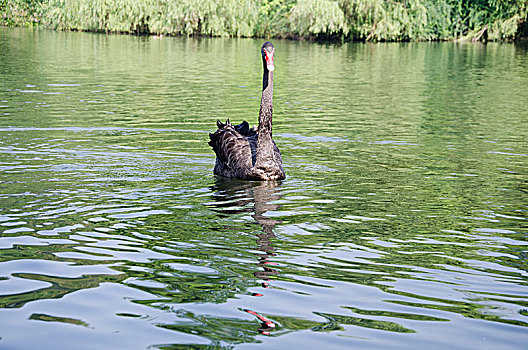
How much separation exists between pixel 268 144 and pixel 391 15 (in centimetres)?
3897

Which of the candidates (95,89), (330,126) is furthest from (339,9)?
(330,126)

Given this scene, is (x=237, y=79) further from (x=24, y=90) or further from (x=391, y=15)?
(x=391, y=15)

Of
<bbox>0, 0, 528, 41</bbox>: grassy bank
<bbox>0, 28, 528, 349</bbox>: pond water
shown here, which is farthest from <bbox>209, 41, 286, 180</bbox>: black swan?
<bbox>0, 0, 528, 41</bbox>: grassy bank

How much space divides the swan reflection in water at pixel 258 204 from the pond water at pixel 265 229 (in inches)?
1.3

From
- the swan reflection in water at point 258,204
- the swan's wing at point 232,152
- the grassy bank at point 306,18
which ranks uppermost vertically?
the grassy bank at point 306,18

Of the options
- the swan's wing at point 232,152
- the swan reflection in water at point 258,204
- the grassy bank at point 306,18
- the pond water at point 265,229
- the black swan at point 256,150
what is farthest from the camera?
the grassy bank at point 306,18

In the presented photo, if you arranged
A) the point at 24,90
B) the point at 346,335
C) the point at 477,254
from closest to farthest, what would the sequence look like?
1. the point at 346,335
2. the point at 477,254
3. the point at 24,90

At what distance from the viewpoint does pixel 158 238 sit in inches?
253

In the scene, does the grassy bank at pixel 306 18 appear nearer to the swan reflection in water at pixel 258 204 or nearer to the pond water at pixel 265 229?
the pond water at pixel 265 229

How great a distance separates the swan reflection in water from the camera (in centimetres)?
574

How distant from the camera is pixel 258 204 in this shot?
8164mm

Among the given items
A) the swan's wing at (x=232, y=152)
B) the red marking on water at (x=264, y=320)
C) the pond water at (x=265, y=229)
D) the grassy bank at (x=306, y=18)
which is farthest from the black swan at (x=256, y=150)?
the grassy bank at (x=306, y=18)

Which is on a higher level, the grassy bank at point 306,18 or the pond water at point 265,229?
the grassy bank at point 306,18

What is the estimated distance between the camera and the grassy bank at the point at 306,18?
148 feet
